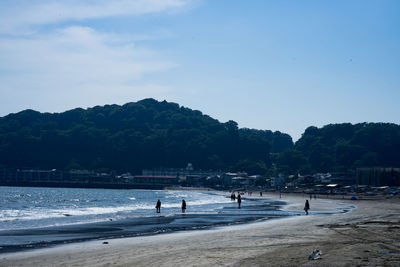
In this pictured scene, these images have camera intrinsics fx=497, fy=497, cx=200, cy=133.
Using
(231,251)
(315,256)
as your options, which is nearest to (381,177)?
(231,251)

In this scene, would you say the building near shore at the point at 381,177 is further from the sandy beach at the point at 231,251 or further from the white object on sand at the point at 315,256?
the white object on sand at the point at 315,256

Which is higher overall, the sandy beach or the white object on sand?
the white object on sand

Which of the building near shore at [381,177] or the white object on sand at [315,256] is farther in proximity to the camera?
the building near shore at [381,177]

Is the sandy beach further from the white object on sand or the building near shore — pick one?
the building near shore

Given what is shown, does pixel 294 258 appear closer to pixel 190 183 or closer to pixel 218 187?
pixel 218 187

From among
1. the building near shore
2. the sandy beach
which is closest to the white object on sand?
the sandy beach

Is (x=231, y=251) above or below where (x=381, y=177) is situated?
below

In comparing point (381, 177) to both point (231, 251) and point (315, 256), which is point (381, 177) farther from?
point (315, 256)

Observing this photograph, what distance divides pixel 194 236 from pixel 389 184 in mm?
112535

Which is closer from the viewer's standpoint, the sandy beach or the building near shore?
the sandy beach

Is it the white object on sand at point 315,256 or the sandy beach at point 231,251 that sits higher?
the white object on sand at point 315,256

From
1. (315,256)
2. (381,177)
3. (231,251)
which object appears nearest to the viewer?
(315,256)

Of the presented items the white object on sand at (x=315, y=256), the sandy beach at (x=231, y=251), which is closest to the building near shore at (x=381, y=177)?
the sandy beach at (x=231, y=251)

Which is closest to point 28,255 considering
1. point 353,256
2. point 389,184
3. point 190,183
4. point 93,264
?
point 93,264
